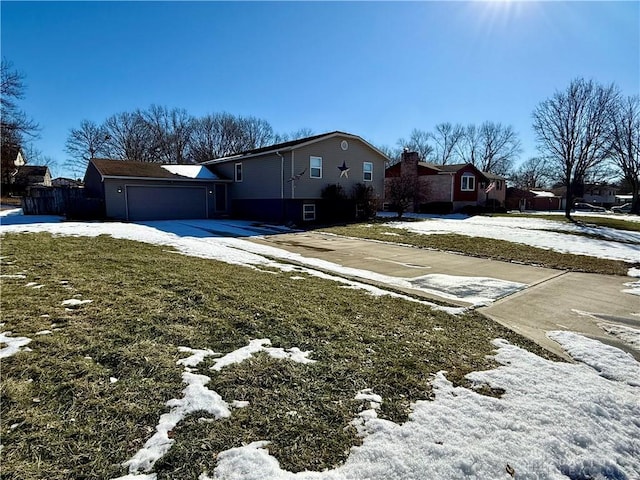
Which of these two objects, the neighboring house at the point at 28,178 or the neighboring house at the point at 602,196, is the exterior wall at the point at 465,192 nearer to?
the neighboring house at the point at 28,178

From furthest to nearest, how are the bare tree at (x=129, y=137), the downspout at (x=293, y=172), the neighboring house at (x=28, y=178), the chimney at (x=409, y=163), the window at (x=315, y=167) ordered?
the bare tree at (x=129, y=137) → the neighboring house at (x=28, y=178) → the chimney at (x=409, y=163) → the window at (x=315, y=167) → the downspout at (x=293, y=172)

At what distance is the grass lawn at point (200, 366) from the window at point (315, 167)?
48.8 feet

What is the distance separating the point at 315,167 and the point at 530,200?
42.4 meters

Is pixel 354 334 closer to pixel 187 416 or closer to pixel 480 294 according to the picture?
pixel 187 416

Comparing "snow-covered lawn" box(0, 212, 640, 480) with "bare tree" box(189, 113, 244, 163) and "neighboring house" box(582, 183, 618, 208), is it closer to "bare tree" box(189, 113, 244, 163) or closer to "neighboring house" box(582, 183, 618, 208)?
"bare tree" box(189, 113, 244, 163)

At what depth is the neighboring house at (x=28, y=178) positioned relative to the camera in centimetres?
4053

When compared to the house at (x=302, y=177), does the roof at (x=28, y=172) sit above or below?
above

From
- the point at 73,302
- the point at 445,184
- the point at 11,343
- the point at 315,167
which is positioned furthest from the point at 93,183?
the point at 445,184

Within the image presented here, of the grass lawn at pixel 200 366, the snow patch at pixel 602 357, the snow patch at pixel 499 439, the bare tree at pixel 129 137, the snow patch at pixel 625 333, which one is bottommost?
the snow patch at pixel 625 333

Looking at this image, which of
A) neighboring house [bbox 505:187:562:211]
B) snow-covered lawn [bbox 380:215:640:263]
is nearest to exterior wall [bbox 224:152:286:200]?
snow-covered lawn [bbox 380:215:640:263]

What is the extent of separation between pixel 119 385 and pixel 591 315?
658 cm

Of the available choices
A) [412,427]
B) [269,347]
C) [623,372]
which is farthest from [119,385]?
[623,372]

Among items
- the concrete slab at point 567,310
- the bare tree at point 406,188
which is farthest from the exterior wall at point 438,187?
the concrete slab at point 567,310

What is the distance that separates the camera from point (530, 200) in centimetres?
5025
